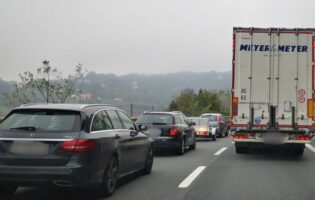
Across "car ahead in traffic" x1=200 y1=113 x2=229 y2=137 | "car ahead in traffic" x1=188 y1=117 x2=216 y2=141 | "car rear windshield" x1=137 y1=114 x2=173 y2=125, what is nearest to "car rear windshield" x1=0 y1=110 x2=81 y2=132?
"car rear windshield" x1=137 y1=114 x2=173 y2=125

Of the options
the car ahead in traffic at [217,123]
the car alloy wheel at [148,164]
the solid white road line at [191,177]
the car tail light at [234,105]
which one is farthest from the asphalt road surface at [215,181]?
the car ahead in traffic at [217,123]

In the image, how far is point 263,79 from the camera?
15.9 metres

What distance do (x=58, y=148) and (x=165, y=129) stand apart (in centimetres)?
926

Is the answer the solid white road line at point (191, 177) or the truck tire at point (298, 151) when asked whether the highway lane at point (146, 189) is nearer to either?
the solid white road line at point (191, 177)

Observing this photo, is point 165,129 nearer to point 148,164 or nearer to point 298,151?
point 298,151

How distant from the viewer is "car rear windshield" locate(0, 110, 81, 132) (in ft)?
27.0

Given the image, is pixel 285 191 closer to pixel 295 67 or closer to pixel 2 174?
pixel 2 174

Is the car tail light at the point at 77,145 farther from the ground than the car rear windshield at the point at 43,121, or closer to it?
closer to it

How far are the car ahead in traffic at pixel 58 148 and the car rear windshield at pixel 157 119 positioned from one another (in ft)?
26.7

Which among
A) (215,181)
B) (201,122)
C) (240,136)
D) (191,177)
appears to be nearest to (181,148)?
(240,136)

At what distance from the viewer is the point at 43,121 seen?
8367mm

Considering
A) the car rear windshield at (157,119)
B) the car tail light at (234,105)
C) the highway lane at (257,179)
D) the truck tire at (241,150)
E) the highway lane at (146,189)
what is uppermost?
the car tail light at (234,105)

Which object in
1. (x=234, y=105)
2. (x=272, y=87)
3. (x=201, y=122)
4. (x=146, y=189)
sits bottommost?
(x=146, y=189)

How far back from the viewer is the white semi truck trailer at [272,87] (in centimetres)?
1558
